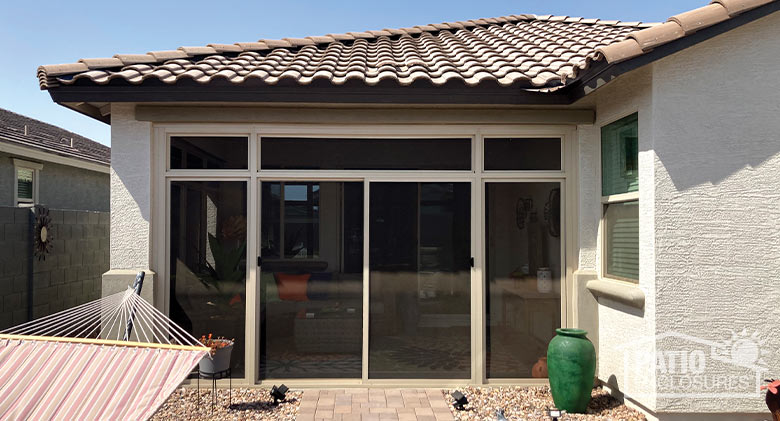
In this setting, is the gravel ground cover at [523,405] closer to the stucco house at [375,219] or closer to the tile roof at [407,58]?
the stucco house at [375,219]

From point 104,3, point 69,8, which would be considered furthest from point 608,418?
point 69,8

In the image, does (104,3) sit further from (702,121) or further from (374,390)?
(702,121)

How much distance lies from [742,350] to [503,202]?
8.58 ft

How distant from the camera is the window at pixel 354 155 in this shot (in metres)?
6.41

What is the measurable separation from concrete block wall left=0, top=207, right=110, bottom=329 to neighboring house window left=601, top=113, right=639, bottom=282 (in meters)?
8.16

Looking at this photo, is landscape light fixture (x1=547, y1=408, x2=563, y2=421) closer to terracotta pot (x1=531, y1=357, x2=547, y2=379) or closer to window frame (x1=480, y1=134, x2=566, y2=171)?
terracotta pot (x1=531, y1=357, x2=547, y2=379)

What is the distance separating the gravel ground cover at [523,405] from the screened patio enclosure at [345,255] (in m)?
0.21

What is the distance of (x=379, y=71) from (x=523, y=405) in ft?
12.3

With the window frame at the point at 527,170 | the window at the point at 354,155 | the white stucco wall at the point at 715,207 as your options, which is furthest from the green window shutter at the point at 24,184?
the white stucco wall at the point at 715,207

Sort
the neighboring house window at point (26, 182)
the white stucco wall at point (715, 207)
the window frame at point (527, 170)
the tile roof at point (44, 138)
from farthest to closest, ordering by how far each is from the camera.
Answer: the tile roof at point (44, 138), the neighboring house window at point (26, 182), the window frame at point (527, 170), the white stucco wall at point (715, 207)

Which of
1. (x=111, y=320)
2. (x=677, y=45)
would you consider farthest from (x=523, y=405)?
(x=111, y=320)

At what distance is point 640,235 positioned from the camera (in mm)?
5406

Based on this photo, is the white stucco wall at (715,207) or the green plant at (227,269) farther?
the green plant at (227,269)

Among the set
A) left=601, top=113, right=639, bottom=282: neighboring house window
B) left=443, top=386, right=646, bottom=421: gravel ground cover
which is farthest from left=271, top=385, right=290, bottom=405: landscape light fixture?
left=601, top=113, right=639, bottom=282: neighboring house window
